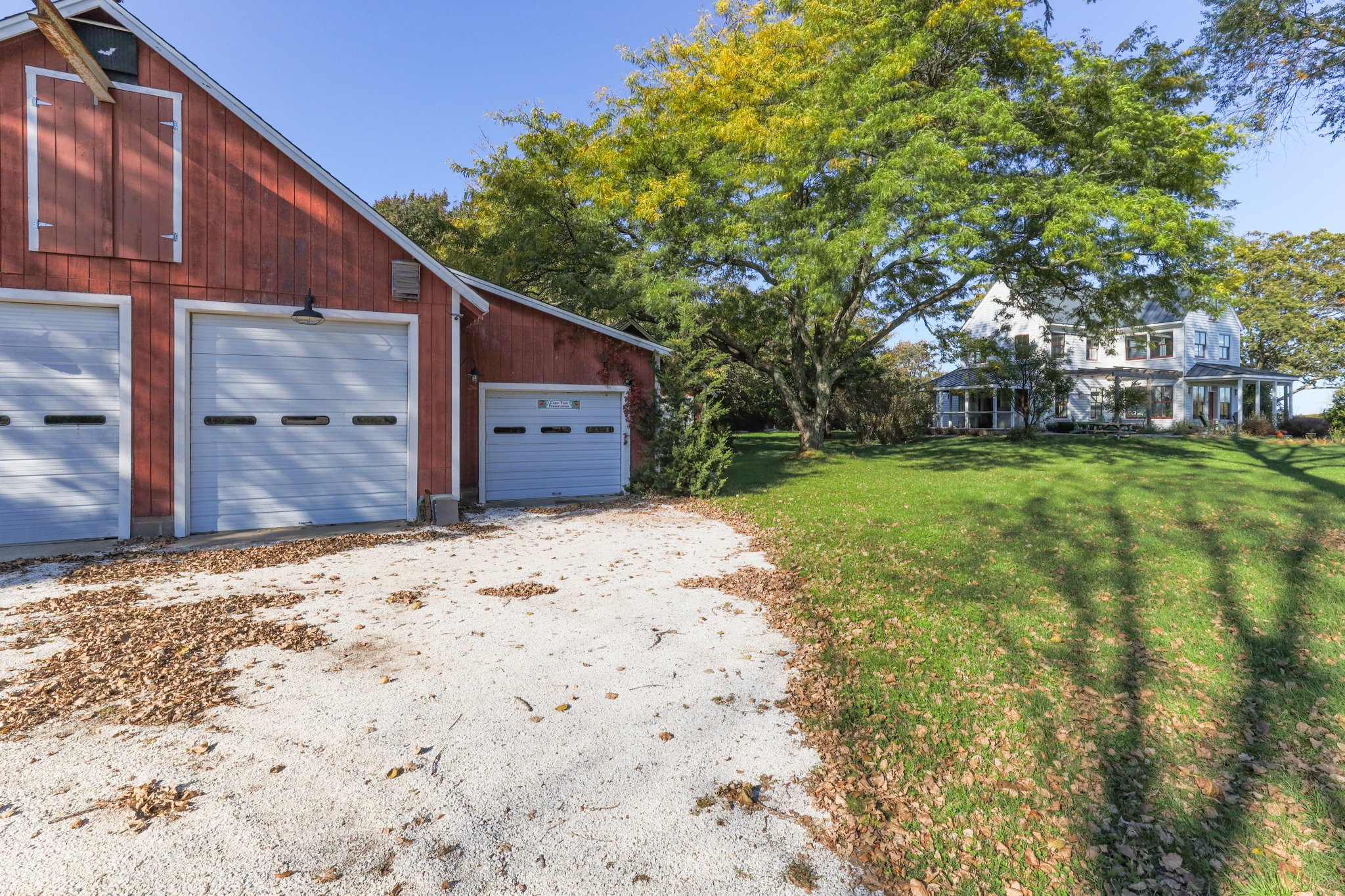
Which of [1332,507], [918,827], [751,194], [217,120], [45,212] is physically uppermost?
[751,194]

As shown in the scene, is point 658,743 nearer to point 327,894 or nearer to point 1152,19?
point 327,894

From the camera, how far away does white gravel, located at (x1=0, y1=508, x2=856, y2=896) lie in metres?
2.09

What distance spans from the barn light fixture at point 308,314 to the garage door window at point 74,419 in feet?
7.54

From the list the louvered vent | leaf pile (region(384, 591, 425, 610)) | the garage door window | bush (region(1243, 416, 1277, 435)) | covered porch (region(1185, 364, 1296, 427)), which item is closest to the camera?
leaf pile (region(384, 591, 425, 610))

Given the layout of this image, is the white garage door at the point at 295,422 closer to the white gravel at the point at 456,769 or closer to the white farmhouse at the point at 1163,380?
the white gravel at the point at 456,769

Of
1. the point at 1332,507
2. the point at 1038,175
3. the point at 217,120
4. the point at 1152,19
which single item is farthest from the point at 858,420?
the point at 217,120

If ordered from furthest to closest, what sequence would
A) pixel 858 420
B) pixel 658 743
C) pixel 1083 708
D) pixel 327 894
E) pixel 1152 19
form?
1. pixel 858 420
2. pixel 1152 19
3. pixel 1083 708
4. pixel 658 743
5. pixel 327 894

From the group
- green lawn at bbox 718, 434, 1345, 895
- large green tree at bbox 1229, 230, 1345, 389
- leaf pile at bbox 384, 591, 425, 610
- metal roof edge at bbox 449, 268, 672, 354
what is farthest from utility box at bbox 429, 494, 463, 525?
large green tree at bbox 1229, 230, 1345, 389

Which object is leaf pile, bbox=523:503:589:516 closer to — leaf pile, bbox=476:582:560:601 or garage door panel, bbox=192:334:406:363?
garage door panel, bbox=192:334:406:363

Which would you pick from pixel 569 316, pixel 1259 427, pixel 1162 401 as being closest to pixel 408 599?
pixel 569 316

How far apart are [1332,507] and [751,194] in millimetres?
11438

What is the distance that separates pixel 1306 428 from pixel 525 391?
2953cm

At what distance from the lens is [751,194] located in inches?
558

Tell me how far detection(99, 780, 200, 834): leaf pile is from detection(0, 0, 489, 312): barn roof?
7.16 m
